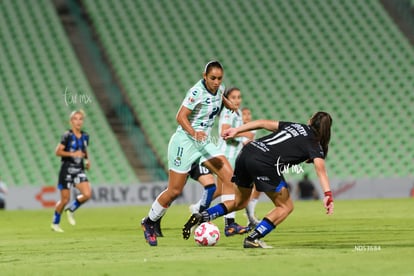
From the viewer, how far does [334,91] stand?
28.4 meters

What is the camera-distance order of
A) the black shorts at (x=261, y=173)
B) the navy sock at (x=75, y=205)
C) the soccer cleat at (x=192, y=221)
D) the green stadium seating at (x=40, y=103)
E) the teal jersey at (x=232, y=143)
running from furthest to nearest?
the green stadium seating at (x=40, y=103), the navy sock at (x=75, y=205), the teal jersey at (x=232, y=143), the soccer cleat at (x=192, y=221), the black shorts at (x=261, y=173)

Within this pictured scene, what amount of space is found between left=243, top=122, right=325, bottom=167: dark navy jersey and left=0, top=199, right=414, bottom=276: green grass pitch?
3.13ft

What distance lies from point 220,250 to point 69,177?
265 inches

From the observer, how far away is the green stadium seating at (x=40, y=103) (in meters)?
24.8

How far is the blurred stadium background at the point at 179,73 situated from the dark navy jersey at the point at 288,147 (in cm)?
1548

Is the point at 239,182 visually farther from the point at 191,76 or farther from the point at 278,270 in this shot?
the point at 191,76

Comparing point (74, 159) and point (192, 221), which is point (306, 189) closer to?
point (74, 159)

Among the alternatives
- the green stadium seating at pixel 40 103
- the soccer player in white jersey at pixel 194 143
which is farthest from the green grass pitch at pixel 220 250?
the green stadium seating at pixel 40 103

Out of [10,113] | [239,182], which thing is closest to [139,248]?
[239,182]

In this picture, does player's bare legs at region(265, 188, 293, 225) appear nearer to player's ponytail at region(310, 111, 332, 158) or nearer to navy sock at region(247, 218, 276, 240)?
navy sock at region(247, 218, 276, 240)

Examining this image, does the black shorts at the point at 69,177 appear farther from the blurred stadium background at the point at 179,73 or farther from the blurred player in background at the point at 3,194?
the blurred stadium background at the point at 179,73

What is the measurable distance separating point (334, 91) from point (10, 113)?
33.7 feet

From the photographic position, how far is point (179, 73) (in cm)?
2812

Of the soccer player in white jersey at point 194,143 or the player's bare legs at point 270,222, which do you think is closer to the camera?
the player's bare legs at point 270,222
